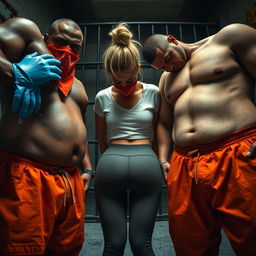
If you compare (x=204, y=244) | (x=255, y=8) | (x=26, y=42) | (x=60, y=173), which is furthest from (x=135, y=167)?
(x=255, y=8)

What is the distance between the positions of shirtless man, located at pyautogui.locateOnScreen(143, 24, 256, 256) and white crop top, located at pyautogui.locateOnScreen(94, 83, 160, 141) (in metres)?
0.14

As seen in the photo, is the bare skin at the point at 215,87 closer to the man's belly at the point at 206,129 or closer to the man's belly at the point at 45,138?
the man's belly at the point at 206,129

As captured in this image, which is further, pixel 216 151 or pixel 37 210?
pixel 216 151

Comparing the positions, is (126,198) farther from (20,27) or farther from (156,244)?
(156,244)

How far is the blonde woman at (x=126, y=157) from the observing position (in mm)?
1162

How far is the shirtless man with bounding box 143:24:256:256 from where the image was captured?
107cm

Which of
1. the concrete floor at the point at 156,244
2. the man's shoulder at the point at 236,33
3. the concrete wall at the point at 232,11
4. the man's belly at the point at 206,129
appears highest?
the concrete wall at the point at 232,11

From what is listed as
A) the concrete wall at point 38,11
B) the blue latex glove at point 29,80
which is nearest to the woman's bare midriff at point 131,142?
the blue latex glove at point 29,80

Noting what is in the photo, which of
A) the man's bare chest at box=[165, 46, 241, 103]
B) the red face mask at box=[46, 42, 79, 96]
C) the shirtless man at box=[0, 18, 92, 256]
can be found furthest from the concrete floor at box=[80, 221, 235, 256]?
the red face mask at box=[46, 42, 79, 96]

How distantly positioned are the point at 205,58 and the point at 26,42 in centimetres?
82

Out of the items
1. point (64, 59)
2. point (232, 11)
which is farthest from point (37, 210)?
point (232, 11)

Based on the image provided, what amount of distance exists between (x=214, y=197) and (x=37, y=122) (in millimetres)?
812

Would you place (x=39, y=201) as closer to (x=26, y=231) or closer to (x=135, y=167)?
(x=26, y=231)

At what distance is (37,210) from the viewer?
1.02 meters
